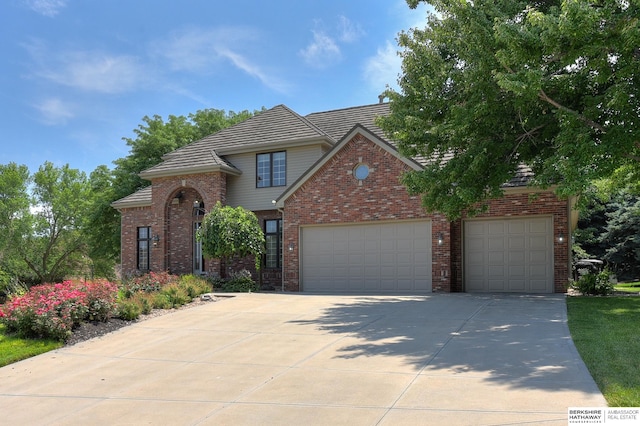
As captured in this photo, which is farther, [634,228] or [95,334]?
[634,228]

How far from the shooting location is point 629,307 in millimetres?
11727

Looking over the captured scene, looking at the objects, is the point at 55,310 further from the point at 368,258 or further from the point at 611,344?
the point at 368,258

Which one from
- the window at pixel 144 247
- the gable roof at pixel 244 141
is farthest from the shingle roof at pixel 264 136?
the window at pixel 144 247

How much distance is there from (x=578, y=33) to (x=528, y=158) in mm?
4548

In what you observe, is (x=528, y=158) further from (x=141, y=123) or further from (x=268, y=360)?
(x=141, y=123)

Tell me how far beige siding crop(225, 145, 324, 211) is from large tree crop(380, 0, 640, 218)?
6.82 metres

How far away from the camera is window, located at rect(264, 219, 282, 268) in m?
21.2

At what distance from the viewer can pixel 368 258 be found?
1803 cm

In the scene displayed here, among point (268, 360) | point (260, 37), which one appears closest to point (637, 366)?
point (268, 360)

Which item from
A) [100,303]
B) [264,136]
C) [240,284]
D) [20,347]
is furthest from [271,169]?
[20,347]

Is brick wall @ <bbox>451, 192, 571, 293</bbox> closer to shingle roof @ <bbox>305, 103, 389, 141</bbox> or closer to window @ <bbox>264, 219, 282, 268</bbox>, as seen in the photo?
shingle roof @ <bbox>305, 103, 389, 141</bbox>

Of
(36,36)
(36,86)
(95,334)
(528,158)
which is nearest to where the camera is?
(95,334)

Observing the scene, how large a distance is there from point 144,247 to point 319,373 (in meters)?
19.5

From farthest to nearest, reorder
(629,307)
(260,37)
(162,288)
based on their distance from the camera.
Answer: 1. (260,37)
2. (162,288)
3. (629,307)
